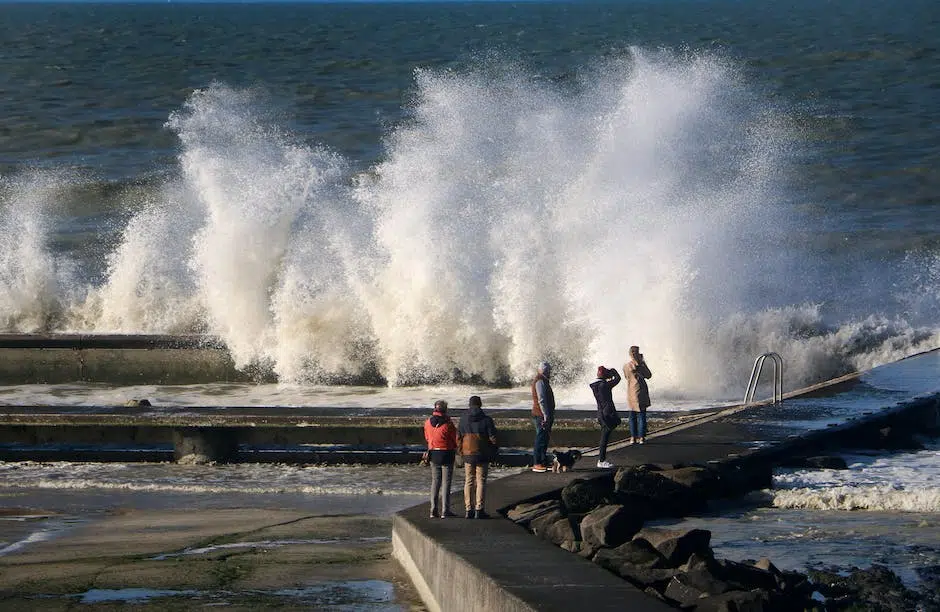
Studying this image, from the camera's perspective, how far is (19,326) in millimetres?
26594

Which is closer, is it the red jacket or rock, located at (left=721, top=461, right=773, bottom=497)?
the red jacket

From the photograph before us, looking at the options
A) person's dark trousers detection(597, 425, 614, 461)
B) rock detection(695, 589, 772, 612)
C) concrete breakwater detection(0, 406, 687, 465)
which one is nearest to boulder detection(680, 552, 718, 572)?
rock detection(695, 589, 772, 612)

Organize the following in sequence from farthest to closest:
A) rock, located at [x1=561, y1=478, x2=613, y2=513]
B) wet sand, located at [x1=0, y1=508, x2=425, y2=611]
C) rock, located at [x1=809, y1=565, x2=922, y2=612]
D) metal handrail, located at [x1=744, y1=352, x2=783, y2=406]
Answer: metal handrail, located at [x1=744, y1=352, x2=783, y2=406], rock, located at [x1=561, y1=478, x2=613, y2=513], wet sand, located at [x1=0, y1=508, x2=425, y2=611], rock, located at [x1=809, y1=565, x2=922, y2=612]

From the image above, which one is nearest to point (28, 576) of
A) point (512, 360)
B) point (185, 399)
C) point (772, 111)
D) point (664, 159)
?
point (185, 399)

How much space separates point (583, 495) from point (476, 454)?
3.44 feet

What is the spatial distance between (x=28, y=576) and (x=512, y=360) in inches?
447

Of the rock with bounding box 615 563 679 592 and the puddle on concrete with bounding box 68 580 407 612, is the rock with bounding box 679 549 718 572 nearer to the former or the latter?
the rock with bounding box 615 563 679 592

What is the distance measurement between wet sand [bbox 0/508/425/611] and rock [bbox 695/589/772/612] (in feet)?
7.32

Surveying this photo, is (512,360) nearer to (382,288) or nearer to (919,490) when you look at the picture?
(382,288)

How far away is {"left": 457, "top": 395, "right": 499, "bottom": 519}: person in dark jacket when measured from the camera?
11.8 metres

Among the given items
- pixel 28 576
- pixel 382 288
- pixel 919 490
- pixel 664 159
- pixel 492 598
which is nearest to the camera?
pixel 492 598

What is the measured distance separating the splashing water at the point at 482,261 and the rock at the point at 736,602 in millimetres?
10913

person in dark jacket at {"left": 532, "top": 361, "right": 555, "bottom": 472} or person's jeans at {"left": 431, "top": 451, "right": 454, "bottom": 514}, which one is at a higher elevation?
person in dark jacket at {"left": 532, "top": 361, "right": 555, "bottom": 472}

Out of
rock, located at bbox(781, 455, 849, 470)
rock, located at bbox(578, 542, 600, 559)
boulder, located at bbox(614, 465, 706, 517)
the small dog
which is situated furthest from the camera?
rock, located at bbox(781, 455, 849, 470)
